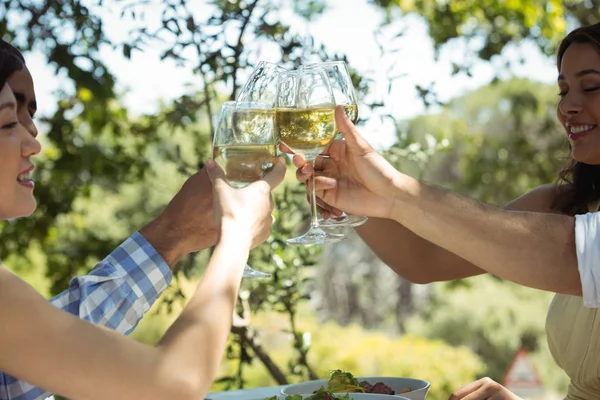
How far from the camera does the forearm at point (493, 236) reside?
2.16 meters

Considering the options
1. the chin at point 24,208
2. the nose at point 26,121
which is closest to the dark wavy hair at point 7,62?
the nose at point 26,121

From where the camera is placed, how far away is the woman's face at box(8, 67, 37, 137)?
1.90 meters

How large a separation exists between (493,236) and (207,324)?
0.95 meters

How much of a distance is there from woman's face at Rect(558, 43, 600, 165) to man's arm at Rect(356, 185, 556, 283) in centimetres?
30

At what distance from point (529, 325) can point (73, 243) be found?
27.1ft

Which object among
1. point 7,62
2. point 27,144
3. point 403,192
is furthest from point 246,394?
point 7,62

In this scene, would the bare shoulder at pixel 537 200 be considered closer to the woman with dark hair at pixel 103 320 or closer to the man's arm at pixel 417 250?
the man's arm at pixel 417 250

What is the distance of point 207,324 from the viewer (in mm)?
1514

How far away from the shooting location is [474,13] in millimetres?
5598

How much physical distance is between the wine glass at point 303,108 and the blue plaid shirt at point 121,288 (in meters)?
0.51

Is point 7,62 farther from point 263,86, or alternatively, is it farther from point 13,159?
point 263,86

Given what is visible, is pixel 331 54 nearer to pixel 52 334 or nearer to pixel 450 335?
pixel 52 334

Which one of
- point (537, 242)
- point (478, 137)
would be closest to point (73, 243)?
point (537, 242)

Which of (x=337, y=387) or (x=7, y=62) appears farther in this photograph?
(x=337, y=387)
